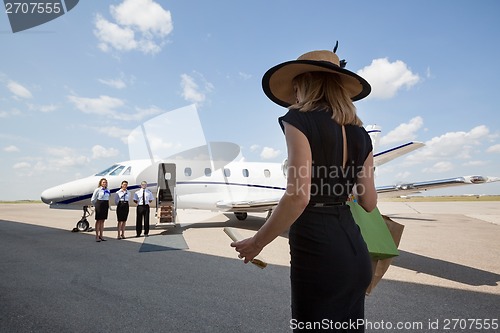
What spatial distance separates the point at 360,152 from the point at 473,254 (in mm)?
8616

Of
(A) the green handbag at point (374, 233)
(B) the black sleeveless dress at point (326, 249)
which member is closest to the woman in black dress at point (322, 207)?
(B) the black sleeveless dress at point (326, 249)

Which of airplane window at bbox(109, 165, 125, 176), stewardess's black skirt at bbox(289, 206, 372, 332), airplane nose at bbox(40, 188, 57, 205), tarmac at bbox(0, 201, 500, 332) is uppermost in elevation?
airplane window at bbox(109, 165, 125, 176)

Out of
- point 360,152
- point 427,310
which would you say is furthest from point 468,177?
point 360,152

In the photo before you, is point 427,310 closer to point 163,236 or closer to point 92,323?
point 92,323

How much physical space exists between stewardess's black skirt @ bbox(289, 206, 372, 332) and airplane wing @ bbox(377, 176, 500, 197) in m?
7.62

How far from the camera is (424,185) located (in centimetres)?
959

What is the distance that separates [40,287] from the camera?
458 centimetres

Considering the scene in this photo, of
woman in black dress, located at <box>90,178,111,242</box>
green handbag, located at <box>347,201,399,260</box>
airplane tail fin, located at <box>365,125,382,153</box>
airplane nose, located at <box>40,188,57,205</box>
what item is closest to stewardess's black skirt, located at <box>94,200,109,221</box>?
woman in black dress, located at <box>90,178,111,242</box>

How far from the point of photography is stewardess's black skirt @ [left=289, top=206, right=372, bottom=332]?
4.58 feet

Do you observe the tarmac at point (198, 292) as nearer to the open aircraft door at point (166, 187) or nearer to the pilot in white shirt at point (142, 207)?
the pilot in white shirt at point (142, 207)

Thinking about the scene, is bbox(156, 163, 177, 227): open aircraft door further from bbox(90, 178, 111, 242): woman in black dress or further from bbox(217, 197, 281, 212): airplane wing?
bbox(90, 178, 111, 242): woman in black dress

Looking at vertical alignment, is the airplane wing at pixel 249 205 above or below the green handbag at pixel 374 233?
below

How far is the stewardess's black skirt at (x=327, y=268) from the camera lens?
140 cm

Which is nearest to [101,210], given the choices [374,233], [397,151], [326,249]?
[374,233]
